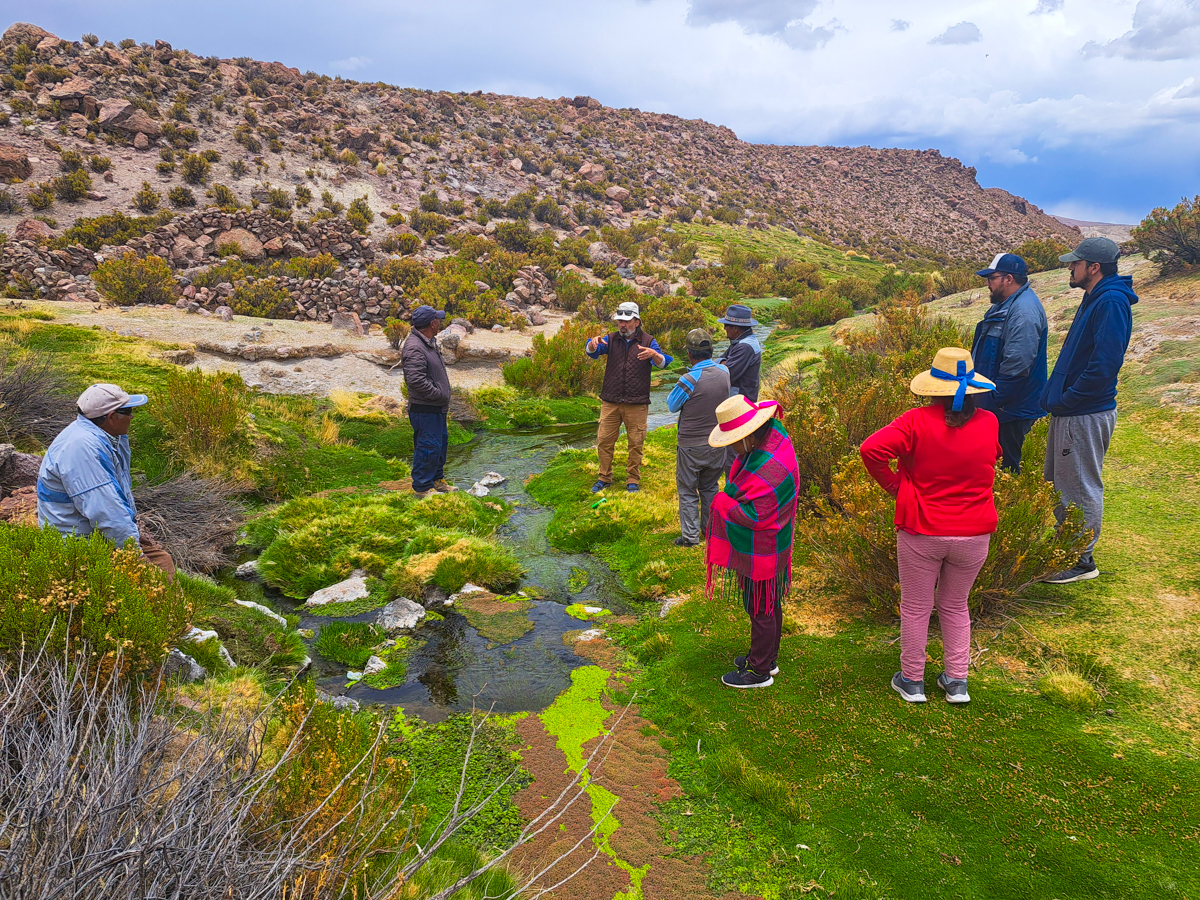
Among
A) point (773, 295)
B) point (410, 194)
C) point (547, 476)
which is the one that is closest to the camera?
point (547, 476)

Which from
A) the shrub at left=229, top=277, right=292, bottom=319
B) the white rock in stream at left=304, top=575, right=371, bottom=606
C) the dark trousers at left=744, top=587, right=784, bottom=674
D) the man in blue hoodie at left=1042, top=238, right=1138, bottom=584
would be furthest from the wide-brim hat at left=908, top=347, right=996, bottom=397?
the shrub at left=229, top=277, right=292, bottom=319

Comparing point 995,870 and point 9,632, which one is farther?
point 9,632

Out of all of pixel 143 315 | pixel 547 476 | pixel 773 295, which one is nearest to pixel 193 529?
pixel 547 476

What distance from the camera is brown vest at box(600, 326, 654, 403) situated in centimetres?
796

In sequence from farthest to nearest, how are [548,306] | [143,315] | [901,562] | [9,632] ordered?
[548,306]
[143,315]
[901,562]
[9,632]

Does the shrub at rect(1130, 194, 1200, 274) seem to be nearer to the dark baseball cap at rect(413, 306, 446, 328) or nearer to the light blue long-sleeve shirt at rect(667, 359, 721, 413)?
the light blue long-sleeve shirt at rect(667, 359, 721, 413)

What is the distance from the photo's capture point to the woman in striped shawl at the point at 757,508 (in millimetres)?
3877

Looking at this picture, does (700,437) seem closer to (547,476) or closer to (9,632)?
(547,476)

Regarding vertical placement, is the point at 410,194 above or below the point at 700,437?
above

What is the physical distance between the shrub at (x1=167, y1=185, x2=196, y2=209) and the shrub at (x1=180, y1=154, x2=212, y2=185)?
191 cm

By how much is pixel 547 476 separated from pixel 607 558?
2949 mm

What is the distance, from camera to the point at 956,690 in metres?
3.65

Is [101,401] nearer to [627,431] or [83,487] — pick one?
[83,487]

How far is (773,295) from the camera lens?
3316cm
